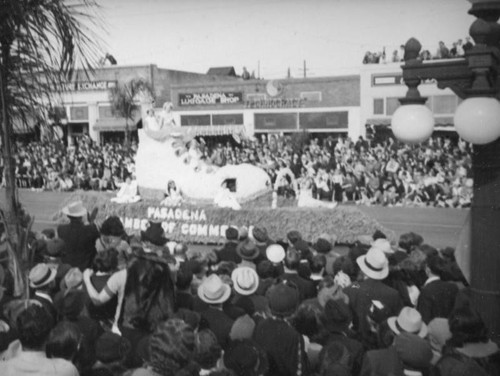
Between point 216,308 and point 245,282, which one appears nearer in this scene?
point 216,308

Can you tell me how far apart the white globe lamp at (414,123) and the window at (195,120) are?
32.2 m

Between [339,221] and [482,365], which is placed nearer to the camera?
[482,365]

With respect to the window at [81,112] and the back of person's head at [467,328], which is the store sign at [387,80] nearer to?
the window at [81,112]

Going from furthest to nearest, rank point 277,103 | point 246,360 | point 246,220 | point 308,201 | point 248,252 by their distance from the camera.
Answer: point 277,103
point 308,201
point 246,220
point 248,252
point 246,360

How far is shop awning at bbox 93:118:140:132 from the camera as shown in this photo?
35781 mm

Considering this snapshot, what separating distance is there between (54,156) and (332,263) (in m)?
21.4

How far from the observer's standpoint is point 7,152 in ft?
15.5

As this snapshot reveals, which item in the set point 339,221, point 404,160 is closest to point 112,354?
point 339,221

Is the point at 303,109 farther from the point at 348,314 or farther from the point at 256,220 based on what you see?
the point at 348,314

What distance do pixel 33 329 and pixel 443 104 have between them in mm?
28114

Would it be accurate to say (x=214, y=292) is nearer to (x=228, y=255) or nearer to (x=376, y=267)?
(x=376, y=267)

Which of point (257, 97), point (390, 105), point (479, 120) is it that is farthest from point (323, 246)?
point (257, 97)

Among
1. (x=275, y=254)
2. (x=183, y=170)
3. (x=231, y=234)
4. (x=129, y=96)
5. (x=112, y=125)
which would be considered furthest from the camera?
(x=112, y=125)

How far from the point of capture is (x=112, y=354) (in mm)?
3072
